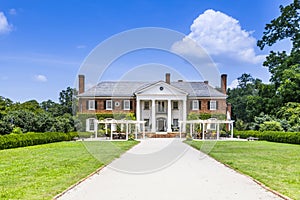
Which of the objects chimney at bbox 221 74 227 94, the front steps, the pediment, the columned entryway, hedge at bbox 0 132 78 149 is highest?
chimney at bbox 221 74 227 94

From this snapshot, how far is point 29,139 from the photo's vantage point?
2558 centimetres

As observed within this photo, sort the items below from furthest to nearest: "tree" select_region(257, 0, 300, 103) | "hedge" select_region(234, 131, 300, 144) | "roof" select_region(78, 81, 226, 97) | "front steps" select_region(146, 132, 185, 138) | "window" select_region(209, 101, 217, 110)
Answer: "roof" select_region(78, 81, 226, 97) → "window" select_region(209, 101, 217, 110) → "front steps" select_region(146, 132, 185, 138) → "tree" select_region(257, 0, 300, 103) → "hedge" select_region(234, 131, 300, 144)

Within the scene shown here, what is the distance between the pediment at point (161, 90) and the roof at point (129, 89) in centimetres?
119

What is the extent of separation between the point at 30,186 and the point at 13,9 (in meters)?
20.7

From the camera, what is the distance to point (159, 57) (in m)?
17.0

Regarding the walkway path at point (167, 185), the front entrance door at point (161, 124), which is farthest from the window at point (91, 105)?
the walkway path at point (167, 185)

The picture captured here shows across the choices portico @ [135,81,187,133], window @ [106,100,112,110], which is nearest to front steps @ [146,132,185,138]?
portico @ [135,81,187,133]

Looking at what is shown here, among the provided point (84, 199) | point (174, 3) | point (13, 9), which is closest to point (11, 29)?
point (13, 9)

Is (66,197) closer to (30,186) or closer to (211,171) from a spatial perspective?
(30,186)

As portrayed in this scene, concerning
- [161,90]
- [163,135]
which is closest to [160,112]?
[161,90]

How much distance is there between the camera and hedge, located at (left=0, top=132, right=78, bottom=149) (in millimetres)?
22219

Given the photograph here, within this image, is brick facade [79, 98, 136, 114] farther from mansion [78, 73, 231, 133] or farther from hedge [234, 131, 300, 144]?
hedge [234, 131, 300, 144]

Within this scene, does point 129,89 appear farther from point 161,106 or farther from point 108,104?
point 161,106

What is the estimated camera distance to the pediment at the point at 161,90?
45.3 metres
